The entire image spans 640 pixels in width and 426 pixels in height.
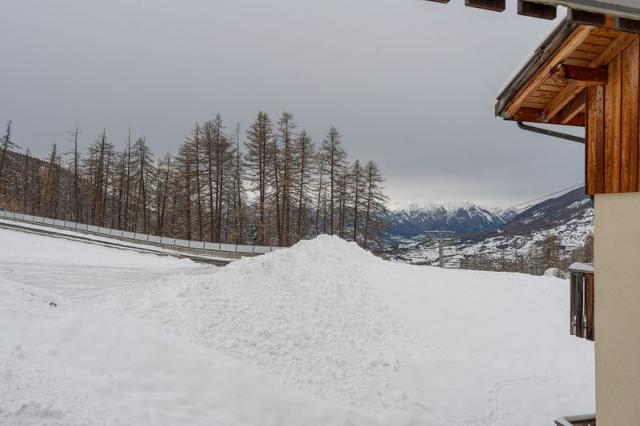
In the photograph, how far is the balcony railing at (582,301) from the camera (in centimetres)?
559

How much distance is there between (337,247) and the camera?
49.5 feet

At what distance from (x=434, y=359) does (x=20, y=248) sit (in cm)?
2149

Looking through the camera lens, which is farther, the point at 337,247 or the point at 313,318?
the point at 337,247

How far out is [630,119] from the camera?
3.74 meters

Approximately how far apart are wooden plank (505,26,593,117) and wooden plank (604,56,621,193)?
1.86 feet

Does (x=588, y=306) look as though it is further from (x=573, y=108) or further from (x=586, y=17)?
(x=586, y=17)

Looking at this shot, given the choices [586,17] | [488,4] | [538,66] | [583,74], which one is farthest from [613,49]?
[488,4]

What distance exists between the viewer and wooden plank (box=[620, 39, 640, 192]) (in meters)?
3.64

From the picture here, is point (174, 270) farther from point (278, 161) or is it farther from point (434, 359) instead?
point (278, 161)

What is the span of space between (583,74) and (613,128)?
2.40 feet

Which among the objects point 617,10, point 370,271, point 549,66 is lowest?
point 370,271

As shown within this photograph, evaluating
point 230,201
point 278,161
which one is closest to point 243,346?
point 278,161

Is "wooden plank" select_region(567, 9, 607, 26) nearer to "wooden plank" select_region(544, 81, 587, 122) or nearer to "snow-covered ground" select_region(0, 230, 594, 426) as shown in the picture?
"wooden plank" select_region(544, 81, 587, 122)

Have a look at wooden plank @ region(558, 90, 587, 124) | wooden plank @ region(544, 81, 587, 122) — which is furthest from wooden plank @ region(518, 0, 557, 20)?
wooden plank @ region(558, 90, 587, 124)
